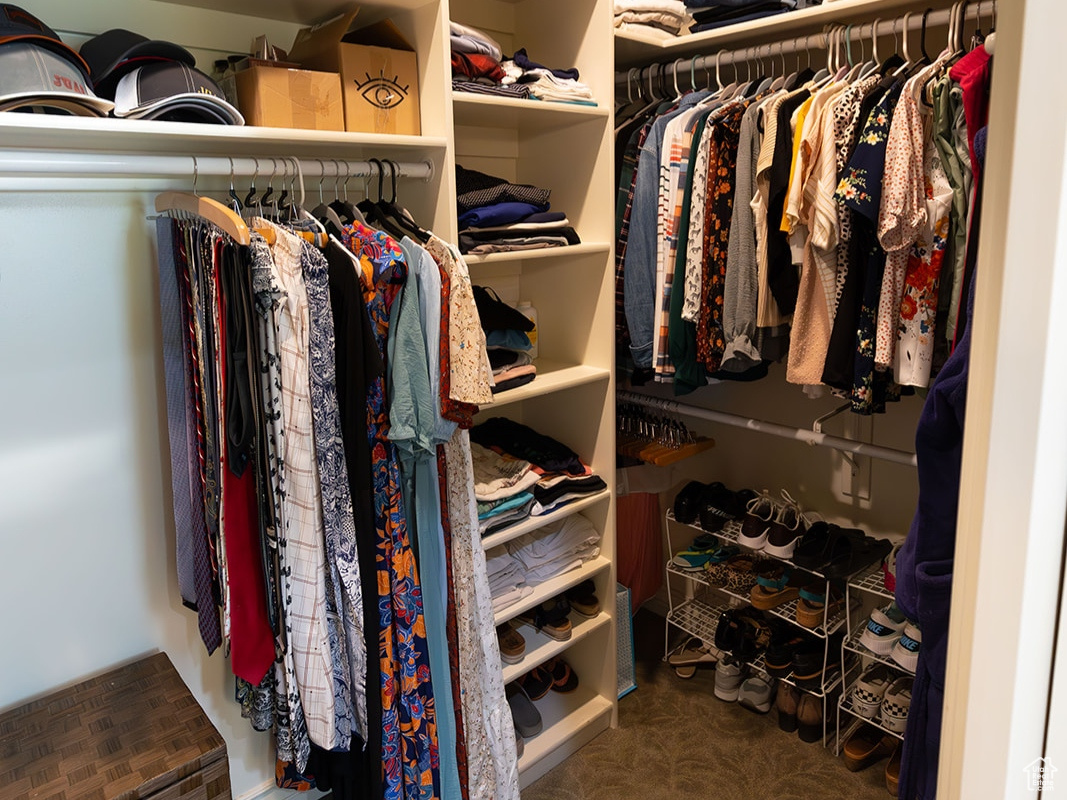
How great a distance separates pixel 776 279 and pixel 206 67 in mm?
1356

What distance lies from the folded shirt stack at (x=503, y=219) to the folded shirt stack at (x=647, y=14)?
58cm

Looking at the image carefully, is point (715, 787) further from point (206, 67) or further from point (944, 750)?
point (206, 67)

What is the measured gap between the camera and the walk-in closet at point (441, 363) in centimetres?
142

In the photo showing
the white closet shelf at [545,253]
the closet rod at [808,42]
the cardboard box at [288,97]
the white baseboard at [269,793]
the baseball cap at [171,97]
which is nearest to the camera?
the baseball cap at [171,97]

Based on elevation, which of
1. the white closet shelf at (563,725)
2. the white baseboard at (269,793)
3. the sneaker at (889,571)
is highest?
the sneaker at (889,571)

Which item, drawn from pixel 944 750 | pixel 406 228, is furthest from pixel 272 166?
pixel 944 750

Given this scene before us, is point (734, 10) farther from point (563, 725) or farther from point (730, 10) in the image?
point (563, 725)

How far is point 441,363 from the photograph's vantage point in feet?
5.07

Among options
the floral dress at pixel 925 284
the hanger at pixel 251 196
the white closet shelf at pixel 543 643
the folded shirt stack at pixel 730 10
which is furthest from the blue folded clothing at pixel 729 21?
the white closet shelf at pixel 543 643

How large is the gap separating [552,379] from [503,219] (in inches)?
17.5

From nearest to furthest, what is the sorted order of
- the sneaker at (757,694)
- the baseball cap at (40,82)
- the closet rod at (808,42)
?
the baseball cap at (40,82) < the closet rod at (808,42) < the sneaker at (757,694)

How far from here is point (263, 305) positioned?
4.56 ft

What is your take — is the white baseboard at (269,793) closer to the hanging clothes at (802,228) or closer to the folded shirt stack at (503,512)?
the folded shirt stack at (503,512)

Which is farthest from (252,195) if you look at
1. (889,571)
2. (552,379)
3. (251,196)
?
(889,571)
